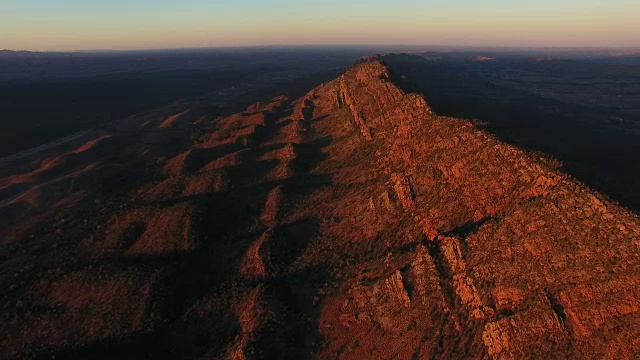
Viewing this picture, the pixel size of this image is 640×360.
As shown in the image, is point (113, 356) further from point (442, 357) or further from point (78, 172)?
point (78, 172)

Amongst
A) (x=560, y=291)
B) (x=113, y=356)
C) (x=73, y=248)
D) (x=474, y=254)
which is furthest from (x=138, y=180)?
(x=560, y=291)

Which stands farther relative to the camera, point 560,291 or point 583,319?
point 560,291

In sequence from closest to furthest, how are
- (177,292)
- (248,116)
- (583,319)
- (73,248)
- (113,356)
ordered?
(583,319)
(113,356)
(177,292)
(73,248)
(248,116)

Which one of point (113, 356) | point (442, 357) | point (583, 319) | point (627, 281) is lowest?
point (113, 356)

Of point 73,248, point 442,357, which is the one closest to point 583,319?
point 442,357

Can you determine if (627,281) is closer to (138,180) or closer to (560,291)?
(560,291)

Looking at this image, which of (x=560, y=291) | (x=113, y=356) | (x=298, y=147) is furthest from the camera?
(x=298, y=147)

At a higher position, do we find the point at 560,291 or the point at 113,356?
the point at 560,291
